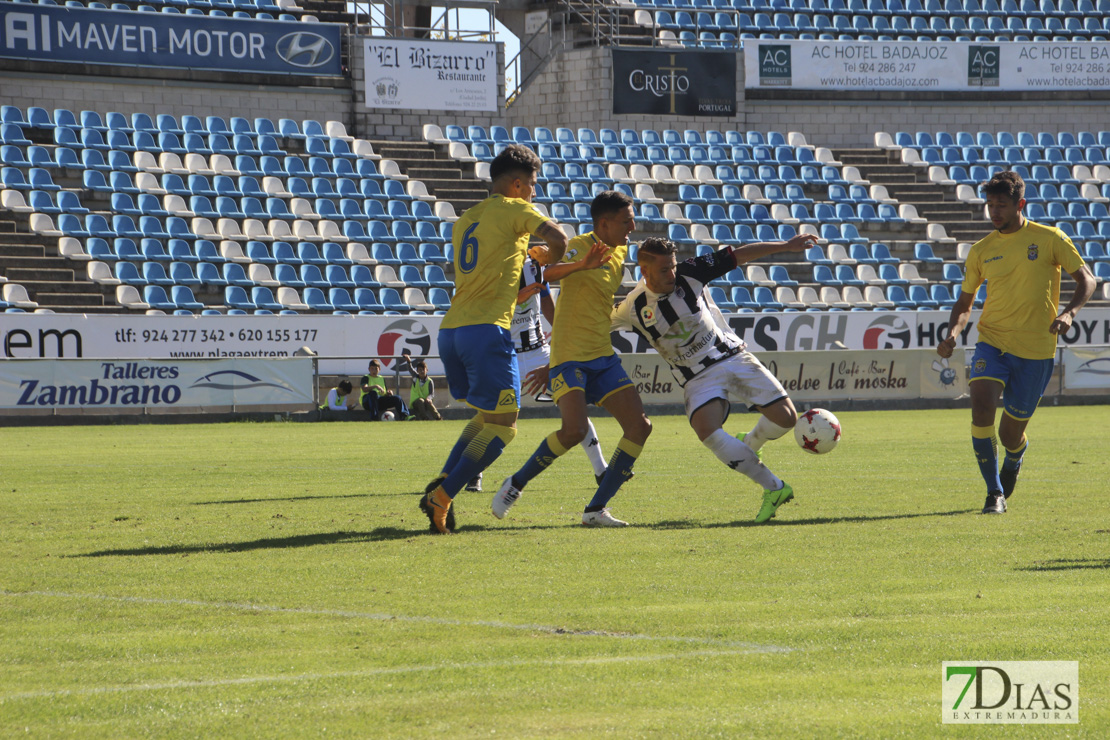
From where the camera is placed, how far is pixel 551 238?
22.9 ft

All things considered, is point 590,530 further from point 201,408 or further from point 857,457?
point 201,408

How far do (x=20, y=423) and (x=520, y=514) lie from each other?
16678mm

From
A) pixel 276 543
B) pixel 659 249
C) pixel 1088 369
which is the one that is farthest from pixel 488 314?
pixel 1088 369

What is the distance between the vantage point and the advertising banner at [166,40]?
31.0 m

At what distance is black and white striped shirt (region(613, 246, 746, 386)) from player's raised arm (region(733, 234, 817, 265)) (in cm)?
6

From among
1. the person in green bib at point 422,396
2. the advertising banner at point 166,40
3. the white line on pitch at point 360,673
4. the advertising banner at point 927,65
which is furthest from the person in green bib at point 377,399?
the white line on pitch at point 360,673

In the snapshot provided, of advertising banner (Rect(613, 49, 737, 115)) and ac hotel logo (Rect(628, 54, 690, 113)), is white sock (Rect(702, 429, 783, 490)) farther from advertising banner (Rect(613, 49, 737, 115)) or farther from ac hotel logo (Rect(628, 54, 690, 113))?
ac hotel logo (Rect(628, 54, 690, 113))

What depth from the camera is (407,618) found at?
189 inches

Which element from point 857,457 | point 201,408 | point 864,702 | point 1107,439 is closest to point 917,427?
point 1107,439

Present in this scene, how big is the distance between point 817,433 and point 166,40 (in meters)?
27.3

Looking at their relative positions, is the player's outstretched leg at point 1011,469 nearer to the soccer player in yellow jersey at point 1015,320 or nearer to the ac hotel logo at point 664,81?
the soccer player in yellow jersey at point 1015,320

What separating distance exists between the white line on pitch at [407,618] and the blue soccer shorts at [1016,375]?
207 inches

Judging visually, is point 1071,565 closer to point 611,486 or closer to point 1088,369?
point 611,486

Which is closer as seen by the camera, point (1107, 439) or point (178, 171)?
point (1107, 439)
